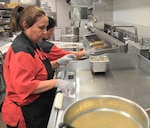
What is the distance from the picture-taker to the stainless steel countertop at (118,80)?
1216 mm

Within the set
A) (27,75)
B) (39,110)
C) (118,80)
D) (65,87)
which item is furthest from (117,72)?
(27,75)

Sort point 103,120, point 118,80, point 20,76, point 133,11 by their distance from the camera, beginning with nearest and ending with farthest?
point 103,120, point 20,76, point 118,80, point 133,11

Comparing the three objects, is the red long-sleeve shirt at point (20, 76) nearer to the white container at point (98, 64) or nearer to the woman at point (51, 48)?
the white container at point (98, 64)

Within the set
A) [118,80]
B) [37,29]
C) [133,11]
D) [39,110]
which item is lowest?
[39,110]

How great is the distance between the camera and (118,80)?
151 cm

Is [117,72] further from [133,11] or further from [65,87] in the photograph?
[133,11]

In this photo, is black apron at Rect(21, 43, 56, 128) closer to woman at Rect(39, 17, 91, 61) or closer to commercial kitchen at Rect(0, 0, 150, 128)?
commercial kitchen at Rect(0, 0, 150, 128)

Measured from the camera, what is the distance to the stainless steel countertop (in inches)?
47.9

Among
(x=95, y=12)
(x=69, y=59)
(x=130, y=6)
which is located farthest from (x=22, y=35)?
(x=95, y=12)

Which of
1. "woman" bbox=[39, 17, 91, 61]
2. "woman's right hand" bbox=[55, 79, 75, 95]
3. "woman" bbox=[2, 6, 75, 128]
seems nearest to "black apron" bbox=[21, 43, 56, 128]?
"woman" bbox=[2, 6, 75, 128]

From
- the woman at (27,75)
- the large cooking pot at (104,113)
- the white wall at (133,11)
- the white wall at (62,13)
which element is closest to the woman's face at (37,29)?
the woman at (27,75)

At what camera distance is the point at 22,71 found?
1.10 metres

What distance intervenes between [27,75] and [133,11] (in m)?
2.23

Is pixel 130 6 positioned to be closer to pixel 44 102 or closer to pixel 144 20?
pixel 144 20
